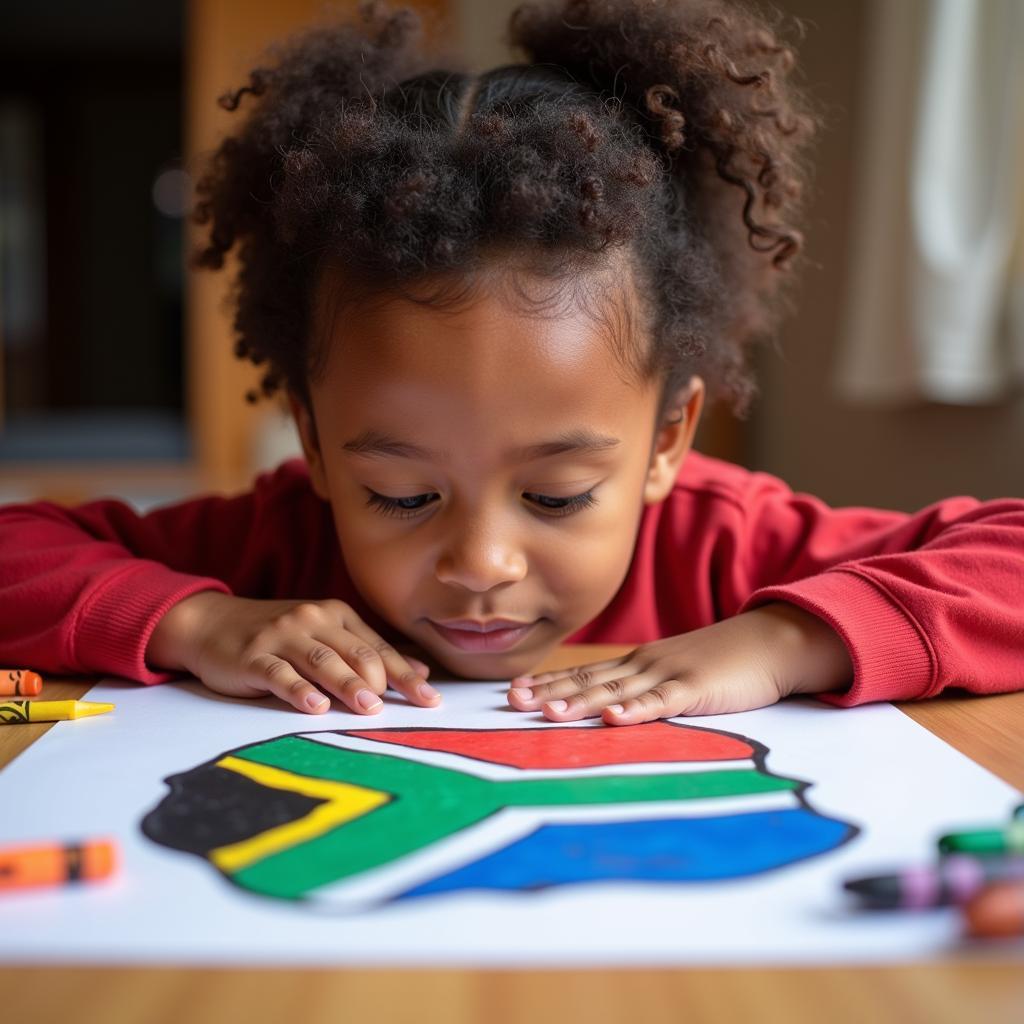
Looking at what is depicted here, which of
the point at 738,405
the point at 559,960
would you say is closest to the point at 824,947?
the point at 559,960

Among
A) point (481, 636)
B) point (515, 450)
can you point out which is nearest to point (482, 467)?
point (515, 450)

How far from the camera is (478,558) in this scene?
2.42 feet

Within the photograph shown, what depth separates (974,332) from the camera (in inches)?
66.1

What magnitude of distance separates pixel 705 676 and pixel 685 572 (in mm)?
301

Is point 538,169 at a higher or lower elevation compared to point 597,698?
higher

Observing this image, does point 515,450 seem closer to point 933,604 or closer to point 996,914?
point 933,604

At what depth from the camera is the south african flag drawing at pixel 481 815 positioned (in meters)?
0.45

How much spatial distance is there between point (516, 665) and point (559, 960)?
440 mm

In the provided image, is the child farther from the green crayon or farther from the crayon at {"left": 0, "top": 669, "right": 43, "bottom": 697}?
the green crayon

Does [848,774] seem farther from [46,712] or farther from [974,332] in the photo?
[974,332]

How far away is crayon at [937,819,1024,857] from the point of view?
1.42 feet

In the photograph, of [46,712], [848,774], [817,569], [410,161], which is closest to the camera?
[848,774]

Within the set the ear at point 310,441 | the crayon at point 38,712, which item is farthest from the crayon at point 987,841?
the ear at point 310,441

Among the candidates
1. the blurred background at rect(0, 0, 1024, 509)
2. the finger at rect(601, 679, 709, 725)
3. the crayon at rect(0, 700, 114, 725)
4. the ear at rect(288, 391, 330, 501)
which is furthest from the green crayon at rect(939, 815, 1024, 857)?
the blurred background at rect(0, 0, 1024, 509)
